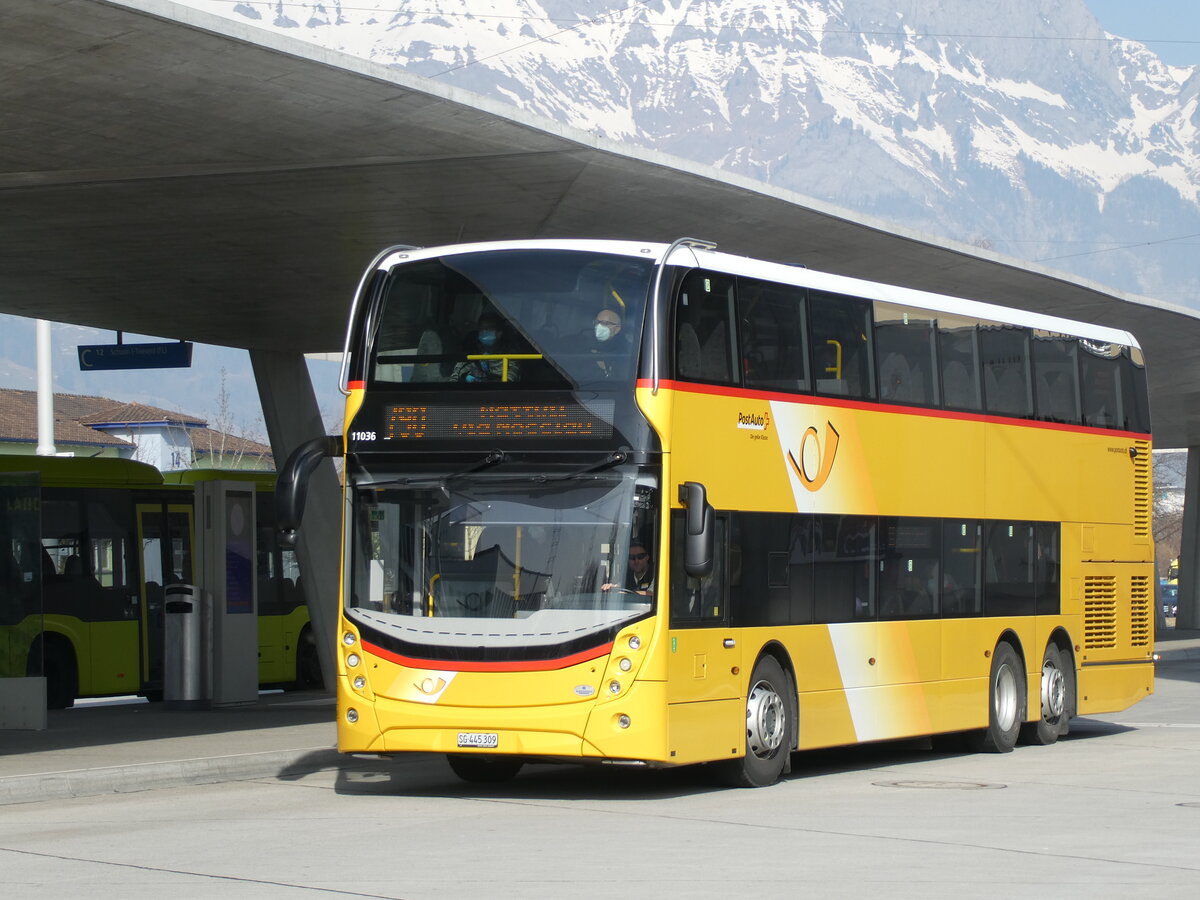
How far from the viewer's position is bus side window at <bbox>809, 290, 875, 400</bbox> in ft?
46.6

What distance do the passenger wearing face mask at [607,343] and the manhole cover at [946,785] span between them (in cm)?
399

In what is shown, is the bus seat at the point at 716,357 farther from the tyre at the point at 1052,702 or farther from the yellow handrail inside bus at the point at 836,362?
the tyre at the point at 1052,702

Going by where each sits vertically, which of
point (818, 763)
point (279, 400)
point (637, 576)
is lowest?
point (818, 763)

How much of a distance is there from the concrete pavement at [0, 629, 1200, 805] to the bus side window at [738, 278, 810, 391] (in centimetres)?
506

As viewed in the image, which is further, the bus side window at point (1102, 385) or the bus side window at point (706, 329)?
the bus side window at point (1102, 385)

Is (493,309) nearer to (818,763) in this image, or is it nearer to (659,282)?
(659,282)

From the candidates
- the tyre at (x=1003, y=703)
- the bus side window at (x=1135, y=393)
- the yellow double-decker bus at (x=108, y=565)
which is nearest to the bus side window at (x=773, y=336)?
the tyre at (x=1003, y=703)

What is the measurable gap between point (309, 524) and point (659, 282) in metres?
13.9

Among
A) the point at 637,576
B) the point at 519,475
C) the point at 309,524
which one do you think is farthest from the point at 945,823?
the point at 309,524

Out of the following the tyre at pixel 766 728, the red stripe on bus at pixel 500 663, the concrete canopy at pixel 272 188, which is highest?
the concrete canopy at pixel 272 188

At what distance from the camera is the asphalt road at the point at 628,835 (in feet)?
27.8

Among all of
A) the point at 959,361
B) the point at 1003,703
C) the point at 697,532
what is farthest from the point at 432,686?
the point at 1003,703

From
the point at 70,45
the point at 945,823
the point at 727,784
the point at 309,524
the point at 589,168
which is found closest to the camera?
the point at 945,823

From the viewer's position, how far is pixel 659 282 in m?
12.2
